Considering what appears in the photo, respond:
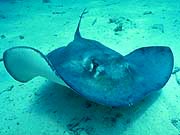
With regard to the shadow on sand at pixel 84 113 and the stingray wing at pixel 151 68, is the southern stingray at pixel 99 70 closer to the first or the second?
the stingray wing at pixel 151 68

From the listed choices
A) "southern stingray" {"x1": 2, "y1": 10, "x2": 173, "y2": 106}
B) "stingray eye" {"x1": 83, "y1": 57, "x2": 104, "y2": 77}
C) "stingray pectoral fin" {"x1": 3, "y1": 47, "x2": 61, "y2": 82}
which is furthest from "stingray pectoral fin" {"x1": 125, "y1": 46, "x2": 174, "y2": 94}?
"stingray pectoral fin" {"x1": 3, "y1": 47, "x2": 61, "y2": 82}

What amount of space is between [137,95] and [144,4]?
6626mm

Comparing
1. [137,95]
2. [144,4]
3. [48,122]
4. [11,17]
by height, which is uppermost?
[137,95]

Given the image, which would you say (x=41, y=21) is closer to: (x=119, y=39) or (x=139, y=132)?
(x=119, y=39)

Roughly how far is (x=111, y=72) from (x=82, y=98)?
79 centimetres

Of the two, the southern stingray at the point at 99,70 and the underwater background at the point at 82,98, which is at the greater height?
the southern stingray at the point at 99,70

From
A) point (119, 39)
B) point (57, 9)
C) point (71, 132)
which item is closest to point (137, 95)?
point (71, 132)

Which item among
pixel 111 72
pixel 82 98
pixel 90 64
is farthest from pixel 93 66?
pixel 82 98

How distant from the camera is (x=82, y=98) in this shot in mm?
3537

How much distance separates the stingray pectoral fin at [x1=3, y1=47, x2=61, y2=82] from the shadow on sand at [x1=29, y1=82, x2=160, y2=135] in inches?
22.0

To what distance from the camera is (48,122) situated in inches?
128

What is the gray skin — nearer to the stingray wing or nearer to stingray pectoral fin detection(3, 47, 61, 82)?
the stingray wing

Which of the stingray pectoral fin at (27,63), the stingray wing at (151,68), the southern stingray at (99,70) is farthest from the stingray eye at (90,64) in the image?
the stingray wing at (151,68)

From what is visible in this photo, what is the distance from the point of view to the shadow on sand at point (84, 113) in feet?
10.1
